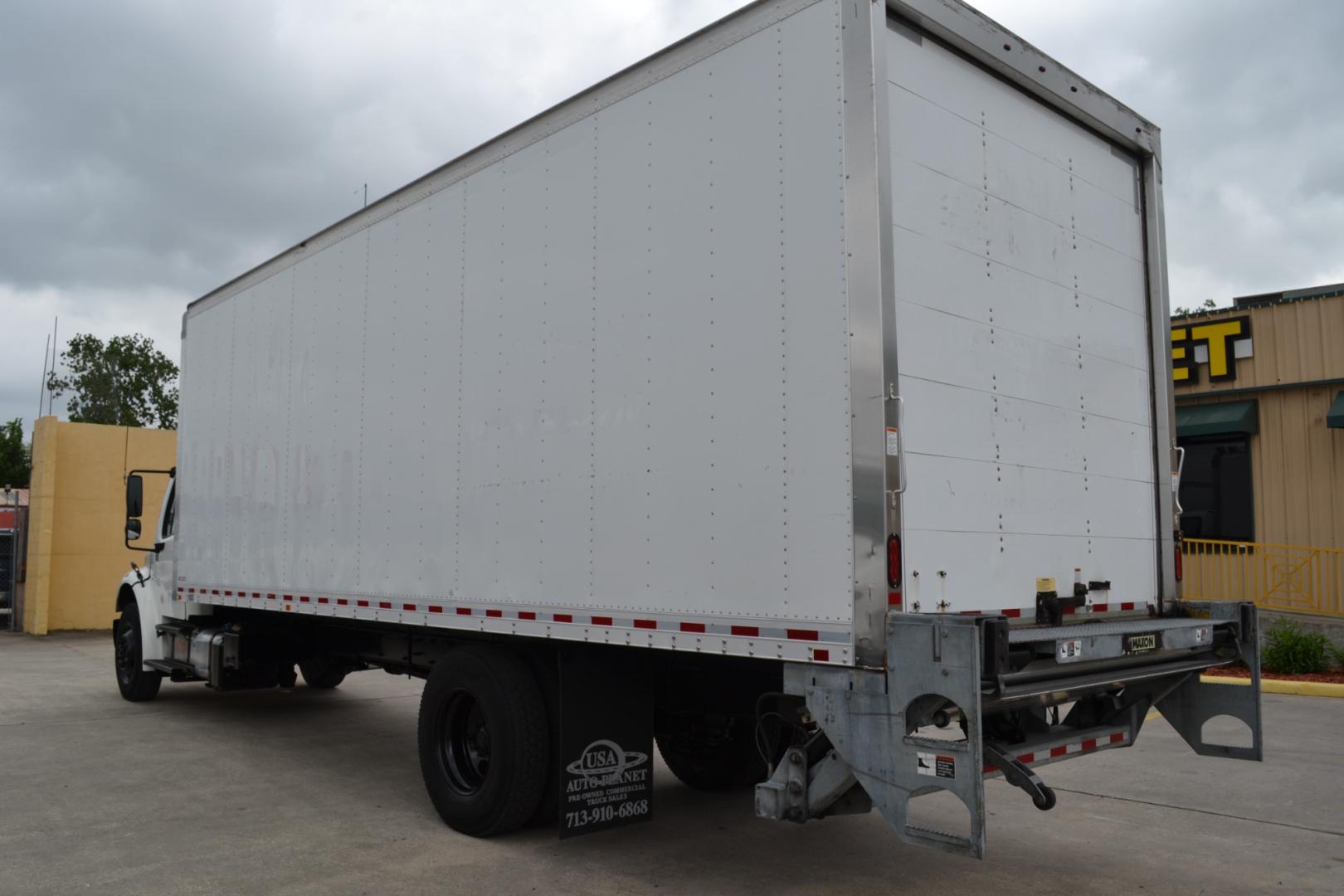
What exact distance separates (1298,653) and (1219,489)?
4.01m

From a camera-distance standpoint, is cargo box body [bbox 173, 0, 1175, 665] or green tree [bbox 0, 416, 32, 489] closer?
cargo box body [bbox 173, 0, 1175, 665]

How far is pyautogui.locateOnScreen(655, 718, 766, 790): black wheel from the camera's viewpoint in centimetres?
705

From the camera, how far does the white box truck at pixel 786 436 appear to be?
167 inches

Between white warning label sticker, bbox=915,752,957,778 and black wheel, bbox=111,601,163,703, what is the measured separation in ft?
32.3

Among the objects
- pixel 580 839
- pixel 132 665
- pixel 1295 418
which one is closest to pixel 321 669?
pixel 132 665

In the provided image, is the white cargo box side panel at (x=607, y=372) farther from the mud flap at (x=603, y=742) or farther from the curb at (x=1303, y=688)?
the curb at (x=1303, y=688)

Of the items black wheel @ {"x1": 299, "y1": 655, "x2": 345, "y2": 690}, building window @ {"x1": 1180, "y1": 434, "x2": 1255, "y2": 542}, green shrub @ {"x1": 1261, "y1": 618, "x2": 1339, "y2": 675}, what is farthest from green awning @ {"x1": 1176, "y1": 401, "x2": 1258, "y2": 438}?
black wheel @ {"x1": 299, "y1": 655, "x2": 345, "y2": 690}

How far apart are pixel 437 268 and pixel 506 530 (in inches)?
75.0

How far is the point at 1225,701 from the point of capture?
5465mm

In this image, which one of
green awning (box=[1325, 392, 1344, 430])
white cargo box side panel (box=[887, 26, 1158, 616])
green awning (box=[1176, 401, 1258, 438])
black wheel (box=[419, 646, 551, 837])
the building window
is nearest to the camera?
white cargo box side panel (box=[887, 26, 1158, 616])

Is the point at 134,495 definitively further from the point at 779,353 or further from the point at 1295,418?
the point at 1295,418

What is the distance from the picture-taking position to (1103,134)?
5.91 m

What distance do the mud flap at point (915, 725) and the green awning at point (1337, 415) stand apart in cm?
1302

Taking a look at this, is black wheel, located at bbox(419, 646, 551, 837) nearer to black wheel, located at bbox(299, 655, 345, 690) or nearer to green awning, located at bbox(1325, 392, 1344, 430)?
black wheel, located at bbox(299, 655, 345, 690)
